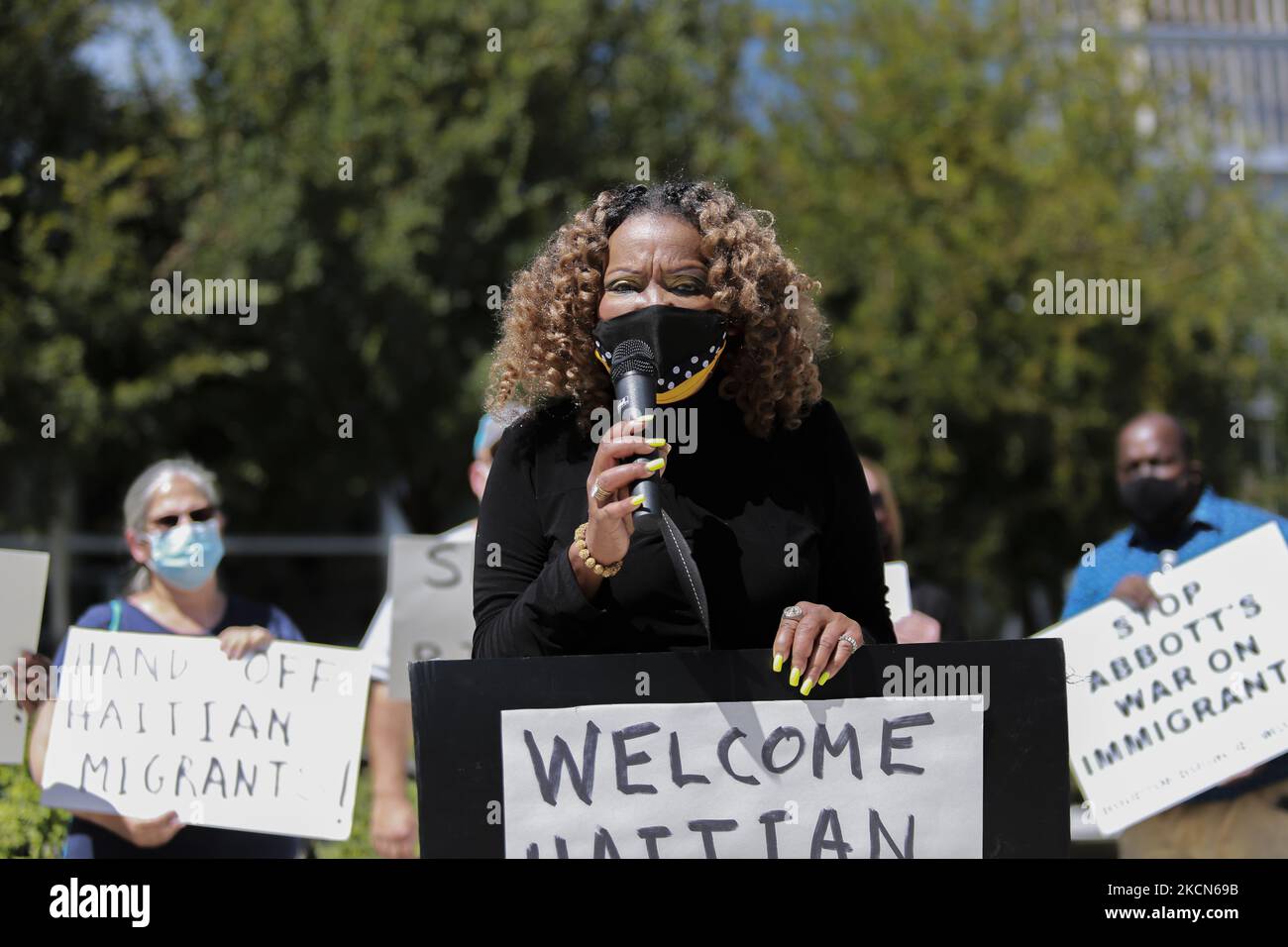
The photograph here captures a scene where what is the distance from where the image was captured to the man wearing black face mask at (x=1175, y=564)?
15.6ft

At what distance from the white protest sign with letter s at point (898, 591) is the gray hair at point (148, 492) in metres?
2.13

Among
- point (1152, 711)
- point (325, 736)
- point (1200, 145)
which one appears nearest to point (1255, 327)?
point (1200, 145)

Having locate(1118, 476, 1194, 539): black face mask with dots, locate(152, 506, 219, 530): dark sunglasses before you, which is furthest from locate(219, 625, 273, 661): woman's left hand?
locate(1118, 476, 1194, 539): black face mask with dots

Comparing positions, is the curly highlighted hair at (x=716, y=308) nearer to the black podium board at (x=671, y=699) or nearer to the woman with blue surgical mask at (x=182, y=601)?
the black podium board at (x=671, y=699)

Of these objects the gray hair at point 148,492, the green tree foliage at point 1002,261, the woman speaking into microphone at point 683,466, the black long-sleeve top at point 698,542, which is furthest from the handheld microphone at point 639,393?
the green tree foliage at point 1002,261

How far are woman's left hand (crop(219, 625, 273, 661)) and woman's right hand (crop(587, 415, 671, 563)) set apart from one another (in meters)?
2.15

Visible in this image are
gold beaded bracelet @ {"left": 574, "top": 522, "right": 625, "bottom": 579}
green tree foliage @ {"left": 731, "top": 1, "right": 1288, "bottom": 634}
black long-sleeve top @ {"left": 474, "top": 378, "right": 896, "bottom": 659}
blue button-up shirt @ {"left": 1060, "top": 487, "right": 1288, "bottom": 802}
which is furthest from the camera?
green tree foliage @ {"left": 731, "top": 1, "right": 1288, "bottom": 634}

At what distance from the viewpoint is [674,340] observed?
101 inches

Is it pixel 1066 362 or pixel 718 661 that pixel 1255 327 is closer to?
pixel 1066 362

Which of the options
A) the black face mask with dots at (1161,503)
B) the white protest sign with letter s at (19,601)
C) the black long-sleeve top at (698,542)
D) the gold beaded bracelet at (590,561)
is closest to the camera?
the gold beaded bracelet at (590,561)

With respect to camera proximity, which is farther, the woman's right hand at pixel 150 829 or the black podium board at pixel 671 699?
the woman's right hand at pixel 150 829

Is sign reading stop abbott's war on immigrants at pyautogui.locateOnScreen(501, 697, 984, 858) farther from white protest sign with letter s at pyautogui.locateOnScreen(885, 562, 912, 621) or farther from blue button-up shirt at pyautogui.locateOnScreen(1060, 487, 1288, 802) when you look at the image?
blue button-up shirt at pyautogui.locateOnScreen(1060, 487, 1288, 802)

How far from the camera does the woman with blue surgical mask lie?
166 inches

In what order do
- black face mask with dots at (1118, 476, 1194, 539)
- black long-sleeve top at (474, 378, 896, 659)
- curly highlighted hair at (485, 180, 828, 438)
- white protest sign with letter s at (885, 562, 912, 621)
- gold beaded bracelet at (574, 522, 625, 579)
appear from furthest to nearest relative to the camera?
black face mask with dots at (1118, 476, 1194, 539) < white protest sign with letter s at (885, 562, 912, 621) < curly highlighted hair at (485, 180, 828, 438) < black long-sleeve top at (474, 378, 896, 659) < gold beaded bracelet at (574, 522, 625, 579)
